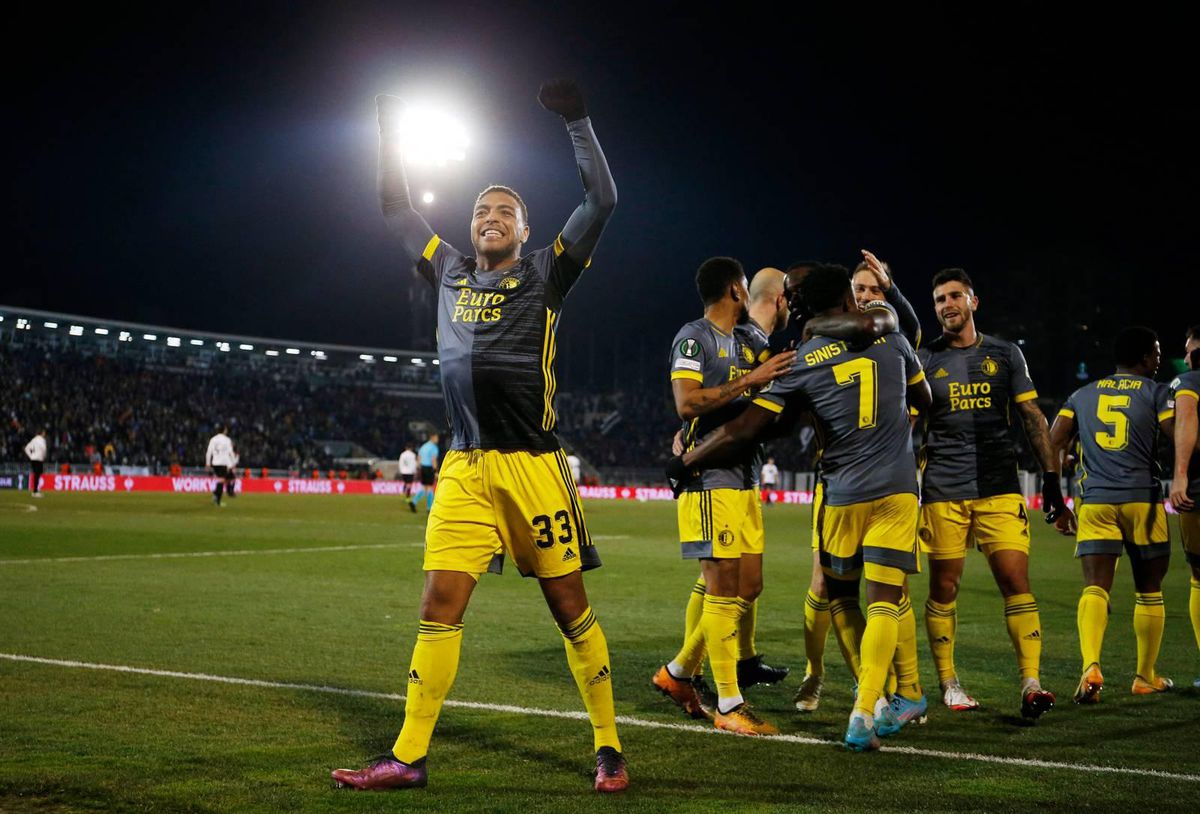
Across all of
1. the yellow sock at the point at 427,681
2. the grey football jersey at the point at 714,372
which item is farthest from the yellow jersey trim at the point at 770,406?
the yellow sock at the point at 427,681

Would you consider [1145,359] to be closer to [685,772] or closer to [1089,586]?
[1089,586]

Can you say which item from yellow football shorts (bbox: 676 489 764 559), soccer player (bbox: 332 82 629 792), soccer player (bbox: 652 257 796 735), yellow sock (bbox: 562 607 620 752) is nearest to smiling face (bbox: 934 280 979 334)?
soccer player (bbox: 652 257 796 735)

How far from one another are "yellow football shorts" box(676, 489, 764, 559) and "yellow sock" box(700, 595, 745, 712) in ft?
0.87

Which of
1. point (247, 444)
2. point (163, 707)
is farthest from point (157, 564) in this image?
point (247, 444)

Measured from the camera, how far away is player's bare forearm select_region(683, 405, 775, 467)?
589 centimetres

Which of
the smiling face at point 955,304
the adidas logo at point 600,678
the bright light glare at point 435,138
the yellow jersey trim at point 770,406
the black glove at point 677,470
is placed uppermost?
the bright light glare at point 435,138

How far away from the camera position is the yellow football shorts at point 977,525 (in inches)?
272

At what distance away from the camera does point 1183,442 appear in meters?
7.52

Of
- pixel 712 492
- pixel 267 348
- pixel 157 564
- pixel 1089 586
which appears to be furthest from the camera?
pixel 267 348

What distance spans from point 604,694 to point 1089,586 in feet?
13.5

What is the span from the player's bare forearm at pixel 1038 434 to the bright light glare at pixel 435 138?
948 inches

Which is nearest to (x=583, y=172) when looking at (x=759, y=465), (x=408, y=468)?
(x=759, y=465)

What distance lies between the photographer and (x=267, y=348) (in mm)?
63531

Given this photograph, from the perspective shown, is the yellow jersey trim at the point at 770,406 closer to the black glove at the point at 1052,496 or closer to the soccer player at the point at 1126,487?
the black glove at the point at 1052,496
